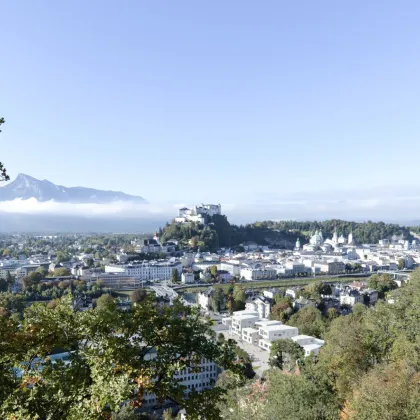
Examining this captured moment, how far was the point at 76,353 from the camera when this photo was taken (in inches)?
124

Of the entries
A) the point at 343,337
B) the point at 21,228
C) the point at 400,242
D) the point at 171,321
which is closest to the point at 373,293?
the point at 343,337

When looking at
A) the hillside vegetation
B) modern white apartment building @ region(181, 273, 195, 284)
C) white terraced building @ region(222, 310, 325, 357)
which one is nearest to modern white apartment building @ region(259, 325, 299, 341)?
white terraced building @ region(222, 310, 325, 357)

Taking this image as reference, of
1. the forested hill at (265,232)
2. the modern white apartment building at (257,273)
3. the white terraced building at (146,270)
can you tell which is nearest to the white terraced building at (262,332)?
the modern white apartment building at (257,273)

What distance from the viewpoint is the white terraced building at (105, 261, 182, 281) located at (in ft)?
134

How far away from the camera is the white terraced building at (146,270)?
40.8 meters

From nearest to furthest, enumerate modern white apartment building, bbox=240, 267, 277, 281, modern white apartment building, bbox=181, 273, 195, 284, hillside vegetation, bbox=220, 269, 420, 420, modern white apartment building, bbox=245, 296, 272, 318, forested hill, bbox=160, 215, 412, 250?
hillside vegetation, bbox=220, 269, 420, 420 < modern white apartment building, bbox=245, 296, 272, 318 < modern white apartment building, bbox=181, 273, 195, 284 < modern white apartment building, bbox=240, 267, 277, 281 < forested hill, bbox=160, 215, 412, 250

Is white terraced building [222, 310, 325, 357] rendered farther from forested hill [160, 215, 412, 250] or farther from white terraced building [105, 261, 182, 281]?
forested hill [160, 215, 412, 250]

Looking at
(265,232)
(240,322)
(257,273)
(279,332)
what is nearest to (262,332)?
(279,332)

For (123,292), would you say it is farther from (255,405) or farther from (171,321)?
(171,321)

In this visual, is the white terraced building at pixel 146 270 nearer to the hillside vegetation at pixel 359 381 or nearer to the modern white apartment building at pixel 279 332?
the modern white apartment building at pixel 279 332

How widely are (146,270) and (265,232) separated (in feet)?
126

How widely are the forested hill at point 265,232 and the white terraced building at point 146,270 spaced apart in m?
14.3

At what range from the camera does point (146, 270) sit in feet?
137

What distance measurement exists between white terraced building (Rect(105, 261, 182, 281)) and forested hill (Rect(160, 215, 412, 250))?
46.8 feet
